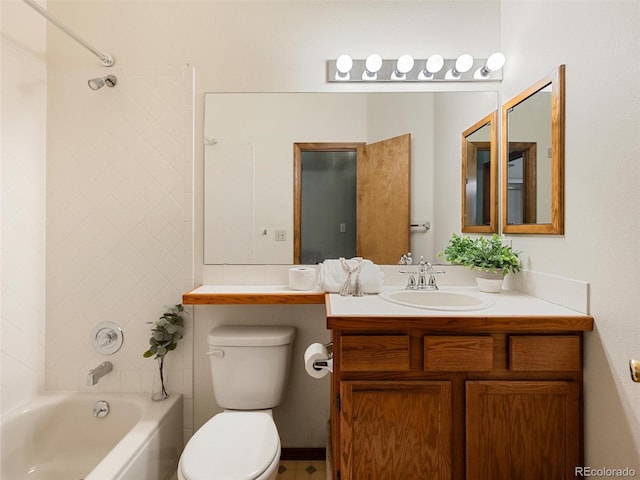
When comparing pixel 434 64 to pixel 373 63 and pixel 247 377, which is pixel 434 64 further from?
pixel 247 377

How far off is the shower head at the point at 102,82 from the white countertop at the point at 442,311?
5.13ft

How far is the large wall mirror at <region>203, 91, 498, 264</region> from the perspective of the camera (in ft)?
6.05

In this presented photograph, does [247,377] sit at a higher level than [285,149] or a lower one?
lower

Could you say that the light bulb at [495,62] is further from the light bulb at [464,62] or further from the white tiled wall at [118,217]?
the white tiled wall at [118,217]

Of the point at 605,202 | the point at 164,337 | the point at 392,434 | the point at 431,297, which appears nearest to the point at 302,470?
the point at 392,434

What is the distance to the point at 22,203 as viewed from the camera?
168cm

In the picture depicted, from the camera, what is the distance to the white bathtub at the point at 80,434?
1527mm

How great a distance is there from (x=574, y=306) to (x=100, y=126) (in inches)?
90.8

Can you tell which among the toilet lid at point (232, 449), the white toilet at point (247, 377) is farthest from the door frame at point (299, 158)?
the toilet lid at point (232, 449)

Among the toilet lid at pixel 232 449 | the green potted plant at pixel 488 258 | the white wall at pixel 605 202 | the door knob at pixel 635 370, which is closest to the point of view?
the door knob at pixel 635 370

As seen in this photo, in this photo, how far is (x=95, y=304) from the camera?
182 cm

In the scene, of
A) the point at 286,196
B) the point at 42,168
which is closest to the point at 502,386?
the point at 286,196

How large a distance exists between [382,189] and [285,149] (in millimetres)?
557

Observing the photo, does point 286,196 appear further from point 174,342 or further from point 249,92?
point 174,342
